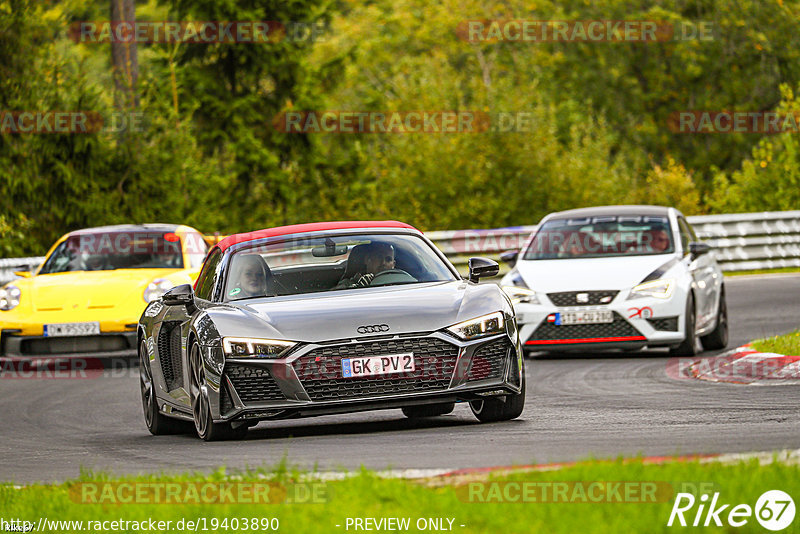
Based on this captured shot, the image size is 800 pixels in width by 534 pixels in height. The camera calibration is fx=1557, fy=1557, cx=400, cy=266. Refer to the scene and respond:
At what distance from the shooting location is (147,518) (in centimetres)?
654

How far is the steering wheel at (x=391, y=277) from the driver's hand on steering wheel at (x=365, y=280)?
31 mm

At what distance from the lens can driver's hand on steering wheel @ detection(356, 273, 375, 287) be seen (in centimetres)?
1049

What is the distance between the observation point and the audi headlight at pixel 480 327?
9516mm

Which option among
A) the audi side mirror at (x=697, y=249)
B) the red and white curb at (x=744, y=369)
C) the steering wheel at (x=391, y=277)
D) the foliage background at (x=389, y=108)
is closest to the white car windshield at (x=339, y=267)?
the steering wheel at (x=391, y=277)

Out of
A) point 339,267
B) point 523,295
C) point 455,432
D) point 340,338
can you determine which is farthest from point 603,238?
point 340,338

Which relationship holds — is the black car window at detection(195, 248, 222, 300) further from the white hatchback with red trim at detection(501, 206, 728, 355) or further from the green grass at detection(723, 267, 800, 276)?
the green grass at detection(723, 267, 800, 276)

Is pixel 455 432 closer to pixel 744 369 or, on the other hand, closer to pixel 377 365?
pixel 377 365

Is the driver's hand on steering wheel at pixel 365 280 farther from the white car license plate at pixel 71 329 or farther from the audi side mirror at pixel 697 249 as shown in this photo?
the white car license plate at pixel 71 329

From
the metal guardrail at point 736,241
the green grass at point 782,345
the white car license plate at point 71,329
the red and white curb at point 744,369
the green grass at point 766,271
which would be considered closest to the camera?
the red and white curb at point 744,369

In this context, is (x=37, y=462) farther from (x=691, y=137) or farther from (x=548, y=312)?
(x=691, y=137)

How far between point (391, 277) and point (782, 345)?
17.7ft

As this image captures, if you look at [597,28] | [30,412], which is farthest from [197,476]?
[597,28]

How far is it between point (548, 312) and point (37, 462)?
732 centimetres

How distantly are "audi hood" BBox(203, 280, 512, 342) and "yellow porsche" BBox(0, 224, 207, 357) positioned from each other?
275 inches
